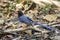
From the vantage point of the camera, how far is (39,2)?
5.87 meters

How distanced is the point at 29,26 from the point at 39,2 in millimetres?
1150

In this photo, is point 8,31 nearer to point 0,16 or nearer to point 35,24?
point 35,24

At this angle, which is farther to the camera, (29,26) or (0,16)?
(0,16)

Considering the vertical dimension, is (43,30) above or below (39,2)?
below

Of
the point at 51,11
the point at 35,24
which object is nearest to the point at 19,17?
the point at 35,24

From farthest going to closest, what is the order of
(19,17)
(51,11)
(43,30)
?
(51,11)
(19,17)
(43,30)

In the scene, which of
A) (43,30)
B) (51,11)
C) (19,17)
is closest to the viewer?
(43,30)

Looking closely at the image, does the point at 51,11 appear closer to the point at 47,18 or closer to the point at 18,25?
the point at 47,18

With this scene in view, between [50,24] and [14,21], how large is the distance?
786 mm

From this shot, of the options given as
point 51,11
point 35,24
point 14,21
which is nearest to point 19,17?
point 14,21

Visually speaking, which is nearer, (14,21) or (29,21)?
(29,21)

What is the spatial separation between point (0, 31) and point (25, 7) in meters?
1.27

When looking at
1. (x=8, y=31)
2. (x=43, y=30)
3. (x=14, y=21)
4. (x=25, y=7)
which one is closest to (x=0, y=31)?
(x=8, y=31)

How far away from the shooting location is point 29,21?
Answer: 4824 millimetres
